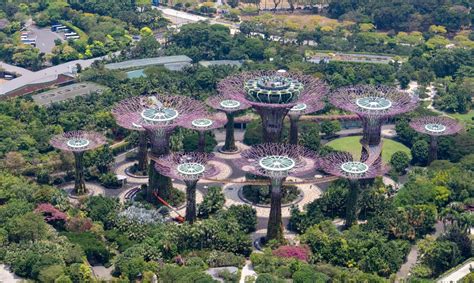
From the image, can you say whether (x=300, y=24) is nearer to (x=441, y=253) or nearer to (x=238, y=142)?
(x=238, y=142)

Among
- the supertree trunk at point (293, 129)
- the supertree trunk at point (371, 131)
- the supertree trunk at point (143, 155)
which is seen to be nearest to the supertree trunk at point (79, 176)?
the supertree trunk at point (143, 155)

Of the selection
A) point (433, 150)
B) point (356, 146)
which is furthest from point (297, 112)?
point (433, 150)

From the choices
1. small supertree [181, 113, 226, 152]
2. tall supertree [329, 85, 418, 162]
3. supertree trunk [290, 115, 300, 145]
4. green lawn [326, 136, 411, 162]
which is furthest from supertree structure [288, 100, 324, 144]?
green lawn [326, 136, 411, 162]

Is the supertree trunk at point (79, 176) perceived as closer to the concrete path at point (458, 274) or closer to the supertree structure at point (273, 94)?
the supertree structure at point (273, 94)

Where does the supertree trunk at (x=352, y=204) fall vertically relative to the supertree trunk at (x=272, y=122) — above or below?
below

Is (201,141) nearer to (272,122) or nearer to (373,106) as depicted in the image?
(272,122)

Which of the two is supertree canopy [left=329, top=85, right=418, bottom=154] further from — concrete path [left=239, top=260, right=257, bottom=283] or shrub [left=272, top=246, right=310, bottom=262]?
concrete path [left=239, top=260, right=257, bottom=283]

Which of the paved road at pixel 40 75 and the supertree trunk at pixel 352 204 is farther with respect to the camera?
the paved road at pixel 40 75

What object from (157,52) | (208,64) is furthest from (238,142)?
(157,52)
